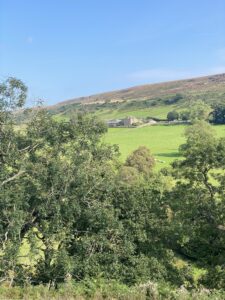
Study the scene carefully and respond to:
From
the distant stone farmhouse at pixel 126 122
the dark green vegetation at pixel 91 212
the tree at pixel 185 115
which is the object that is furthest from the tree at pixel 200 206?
the distant stone farmhouse at pixel 126 122

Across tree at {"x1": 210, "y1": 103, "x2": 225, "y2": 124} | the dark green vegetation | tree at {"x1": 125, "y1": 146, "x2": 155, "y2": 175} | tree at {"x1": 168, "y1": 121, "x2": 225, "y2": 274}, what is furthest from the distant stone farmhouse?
the dark green vegetation

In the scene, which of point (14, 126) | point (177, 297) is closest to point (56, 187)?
point (14, 126)

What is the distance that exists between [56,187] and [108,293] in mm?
8300

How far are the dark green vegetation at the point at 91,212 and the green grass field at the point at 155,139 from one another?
62.4m

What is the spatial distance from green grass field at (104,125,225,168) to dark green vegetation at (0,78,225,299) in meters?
62.4

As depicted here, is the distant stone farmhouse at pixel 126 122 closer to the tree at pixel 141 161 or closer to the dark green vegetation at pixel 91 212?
the tree at pixel 141 161

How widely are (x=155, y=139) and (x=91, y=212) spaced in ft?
369

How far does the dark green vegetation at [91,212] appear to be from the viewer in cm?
1853

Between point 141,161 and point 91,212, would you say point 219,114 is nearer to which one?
point 141,161

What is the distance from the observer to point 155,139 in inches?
5157

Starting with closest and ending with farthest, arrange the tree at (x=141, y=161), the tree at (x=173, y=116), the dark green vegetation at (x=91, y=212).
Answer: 1. the dark green vegetation at (x=91, y=212)
2. the tree at (x=141, y=161)
3. the tree at (x=173, y=116)

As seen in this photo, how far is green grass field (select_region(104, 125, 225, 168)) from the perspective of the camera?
103125mm

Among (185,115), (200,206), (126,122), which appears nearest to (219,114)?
(185,115)

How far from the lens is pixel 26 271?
62.8ft
